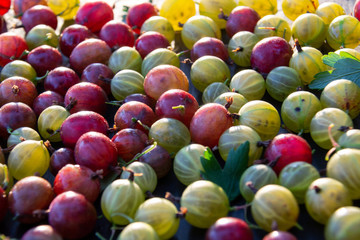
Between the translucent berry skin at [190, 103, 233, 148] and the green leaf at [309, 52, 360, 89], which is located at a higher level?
the green leaf at [309, 52, 360, 89]

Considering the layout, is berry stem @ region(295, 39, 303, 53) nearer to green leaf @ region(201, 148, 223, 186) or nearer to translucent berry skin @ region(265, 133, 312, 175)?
translucent berry skin @ region(265, 133, 312, 175)

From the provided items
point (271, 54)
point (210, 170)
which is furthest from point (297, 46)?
point (210, 170)

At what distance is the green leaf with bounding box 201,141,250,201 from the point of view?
2.89 ft

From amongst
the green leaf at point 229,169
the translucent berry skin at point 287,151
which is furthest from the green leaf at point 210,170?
the translucent berry skin at point 287,151

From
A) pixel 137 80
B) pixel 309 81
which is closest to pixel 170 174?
pixel 137 80

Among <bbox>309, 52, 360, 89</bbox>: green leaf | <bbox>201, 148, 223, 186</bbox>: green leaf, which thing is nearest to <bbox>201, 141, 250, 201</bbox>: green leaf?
<bbox>201, 148, 223, 186</bbox>: green leaf

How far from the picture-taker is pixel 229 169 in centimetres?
90

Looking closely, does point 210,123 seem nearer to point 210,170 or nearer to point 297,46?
point 210,170

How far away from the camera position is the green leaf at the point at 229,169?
88 centimetres

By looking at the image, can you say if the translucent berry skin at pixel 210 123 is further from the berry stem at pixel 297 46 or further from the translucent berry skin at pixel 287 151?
the berry stem at pixel 297 46

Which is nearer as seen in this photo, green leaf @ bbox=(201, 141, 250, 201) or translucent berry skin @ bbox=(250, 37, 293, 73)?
green leaf @ bbox=(201, 141, 250, 201)

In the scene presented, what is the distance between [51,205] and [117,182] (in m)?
0.13

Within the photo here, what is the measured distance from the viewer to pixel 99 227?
854mm

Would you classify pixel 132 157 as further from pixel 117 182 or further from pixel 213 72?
pixel 213 72
